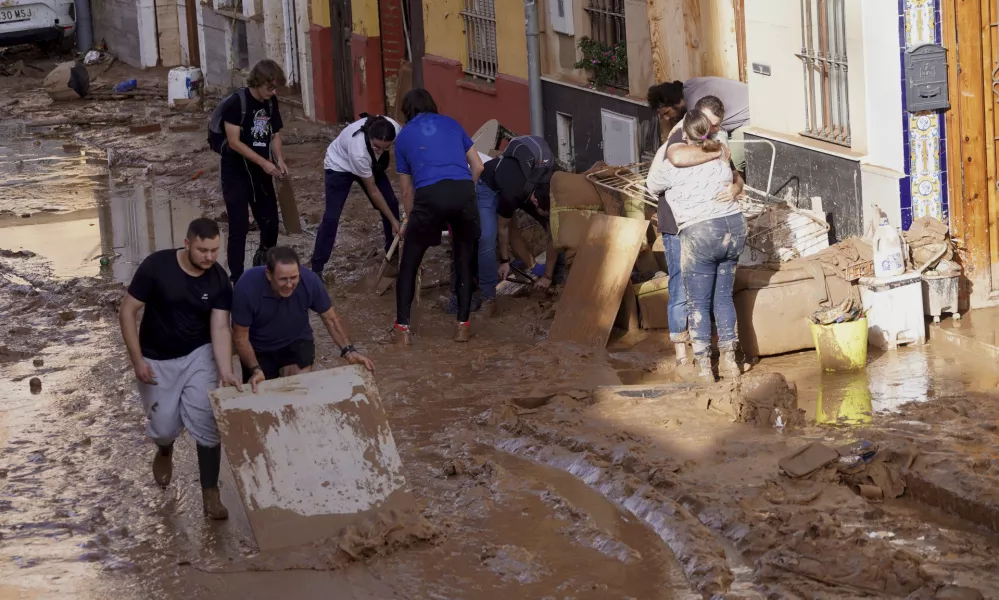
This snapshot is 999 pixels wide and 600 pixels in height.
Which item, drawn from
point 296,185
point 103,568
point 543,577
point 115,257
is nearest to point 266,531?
point 103,568

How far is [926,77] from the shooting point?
8.63 m

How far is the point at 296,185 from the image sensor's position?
53.8 feet

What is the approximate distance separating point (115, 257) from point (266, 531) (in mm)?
7540

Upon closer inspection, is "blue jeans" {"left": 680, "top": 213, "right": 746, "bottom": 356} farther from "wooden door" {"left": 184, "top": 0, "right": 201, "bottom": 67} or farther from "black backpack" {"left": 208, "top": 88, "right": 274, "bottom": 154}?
"wooden door" {"left": 184, "top": 0, "right": 201, "bottom": 67}

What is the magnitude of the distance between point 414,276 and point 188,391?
325cm

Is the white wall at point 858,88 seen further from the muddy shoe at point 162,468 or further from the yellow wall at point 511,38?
the muddy shoe at point 162,468

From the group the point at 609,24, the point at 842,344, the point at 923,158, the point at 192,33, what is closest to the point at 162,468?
the point at 842,344

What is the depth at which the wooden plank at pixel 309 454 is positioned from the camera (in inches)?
247

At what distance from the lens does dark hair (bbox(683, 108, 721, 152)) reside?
25.7 ft

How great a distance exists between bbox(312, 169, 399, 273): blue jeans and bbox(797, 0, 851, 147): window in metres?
3.42

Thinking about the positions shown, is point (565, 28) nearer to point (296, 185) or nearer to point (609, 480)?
point (296, 185)

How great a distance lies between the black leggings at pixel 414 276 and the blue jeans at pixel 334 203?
4.70 feet

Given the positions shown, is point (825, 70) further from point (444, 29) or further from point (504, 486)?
point (444, 29)

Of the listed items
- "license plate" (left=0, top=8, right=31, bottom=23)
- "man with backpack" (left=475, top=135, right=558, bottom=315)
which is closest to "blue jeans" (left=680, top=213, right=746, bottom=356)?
"man with backpack" (left=475, top=135, right=558, bottom=315)
